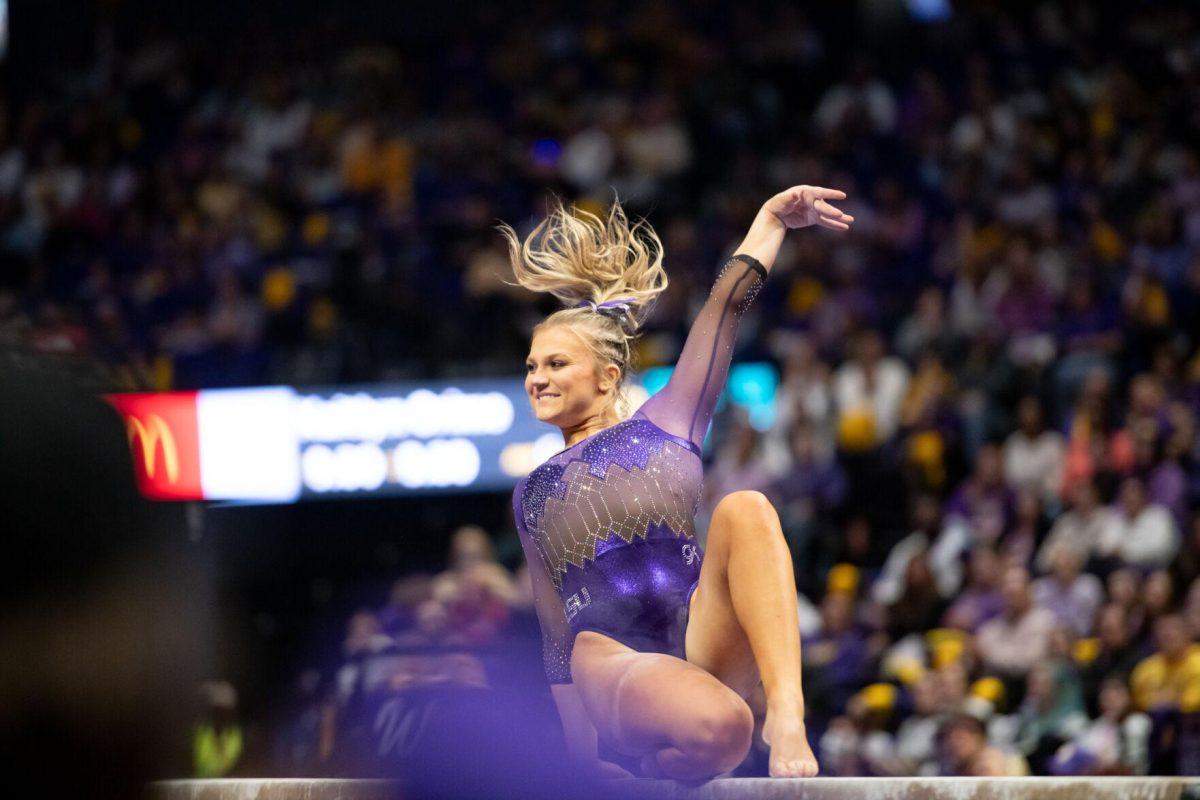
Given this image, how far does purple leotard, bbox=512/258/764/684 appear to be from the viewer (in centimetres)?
345

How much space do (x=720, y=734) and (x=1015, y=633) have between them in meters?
4.47

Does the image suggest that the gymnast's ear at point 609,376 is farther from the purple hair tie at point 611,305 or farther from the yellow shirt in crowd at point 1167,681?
the yellow shirt in crowd at point 1167,681

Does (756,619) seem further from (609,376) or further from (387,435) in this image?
(387,435)

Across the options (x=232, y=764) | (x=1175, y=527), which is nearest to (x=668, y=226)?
(x=1175, y=527)

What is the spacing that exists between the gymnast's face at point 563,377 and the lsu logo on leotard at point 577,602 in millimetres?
441

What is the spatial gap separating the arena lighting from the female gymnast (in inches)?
189

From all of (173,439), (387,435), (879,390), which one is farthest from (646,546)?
(387,435)

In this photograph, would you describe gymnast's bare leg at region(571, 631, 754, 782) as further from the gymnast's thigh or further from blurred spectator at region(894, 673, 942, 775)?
blurred spectator at region(894, 673, 942, 775)

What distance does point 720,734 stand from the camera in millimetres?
3031

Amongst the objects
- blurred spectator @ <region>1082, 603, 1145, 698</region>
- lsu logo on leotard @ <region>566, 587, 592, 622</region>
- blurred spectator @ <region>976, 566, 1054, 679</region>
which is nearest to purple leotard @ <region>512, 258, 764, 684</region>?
lsu logo on leotard @ <region>566, 587, 592, 622</region>

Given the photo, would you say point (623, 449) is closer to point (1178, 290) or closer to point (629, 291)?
point (629, 291)

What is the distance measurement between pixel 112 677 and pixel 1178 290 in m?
7.96

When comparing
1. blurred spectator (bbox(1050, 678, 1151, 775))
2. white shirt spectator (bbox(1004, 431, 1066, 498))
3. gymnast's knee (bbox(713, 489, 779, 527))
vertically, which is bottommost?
blurred spectator (bbox(1050, 678, 1151, 775))

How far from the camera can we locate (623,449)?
359 centimetres
